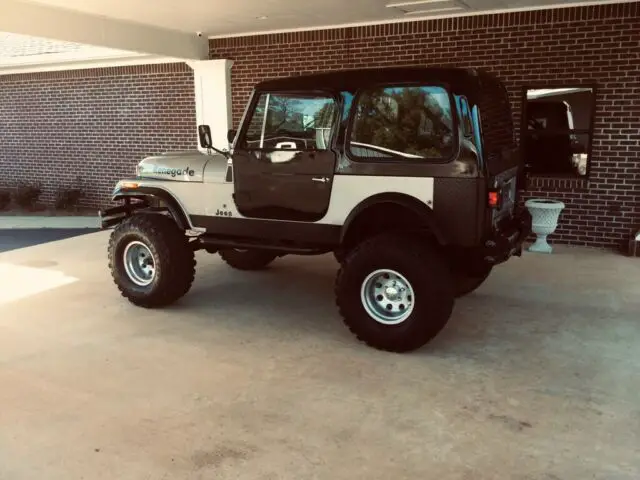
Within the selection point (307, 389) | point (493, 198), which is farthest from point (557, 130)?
point (307, 389)

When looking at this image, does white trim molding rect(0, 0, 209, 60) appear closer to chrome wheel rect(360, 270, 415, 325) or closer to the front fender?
the front fender

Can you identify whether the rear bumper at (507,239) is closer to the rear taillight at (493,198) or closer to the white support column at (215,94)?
the rear taillight at (493,198)

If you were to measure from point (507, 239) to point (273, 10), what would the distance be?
A: 4.79 m

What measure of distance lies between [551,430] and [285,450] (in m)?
1.52

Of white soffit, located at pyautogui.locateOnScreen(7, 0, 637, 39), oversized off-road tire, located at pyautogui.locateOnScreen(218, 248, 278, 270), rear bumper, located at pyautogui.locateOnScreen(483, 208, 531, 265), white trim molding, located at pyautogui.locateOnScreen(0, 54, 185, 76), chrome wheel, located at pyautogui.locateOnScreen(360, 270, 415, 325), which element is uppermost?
white soffit, located at pyautogui.locateOnScreen(7, 0, 637, 39)

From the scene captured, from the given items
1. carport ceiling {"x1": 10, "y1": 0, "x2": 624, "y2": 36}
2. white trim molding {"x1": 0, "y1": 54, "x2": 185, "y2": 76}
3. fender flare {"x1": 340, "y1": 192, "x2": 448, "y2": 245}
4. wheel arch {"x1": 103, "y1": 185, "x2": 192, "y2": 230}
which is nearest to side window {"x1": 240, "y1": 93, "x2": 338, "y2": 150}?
fender flare {"x1": 340, "y1": 192, "x2": 448, "y2": 245}

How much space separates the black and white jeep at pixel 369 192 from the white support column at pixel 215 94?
4563 mm

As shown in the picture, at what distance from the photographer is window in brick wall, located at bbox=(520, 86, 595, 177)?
300 inches

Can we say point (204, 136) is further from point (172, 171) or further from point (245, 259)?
point (245, 259)

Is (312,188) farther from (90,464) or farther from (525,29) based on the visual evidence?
(525,29)

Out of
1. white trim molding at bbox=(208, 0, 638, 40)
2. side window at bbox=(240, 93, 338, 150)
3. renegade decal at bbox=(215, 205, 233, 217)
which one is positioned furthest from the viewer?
white trim molding at bbox=(208, 0, 638, 40)

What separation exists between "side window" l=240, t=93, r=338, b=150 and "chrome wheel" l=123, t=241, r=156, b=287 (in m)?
1.52

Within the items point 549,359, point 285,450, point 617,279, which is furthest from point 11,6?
point 617,279

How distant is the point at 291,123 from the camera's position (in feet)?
15.7
